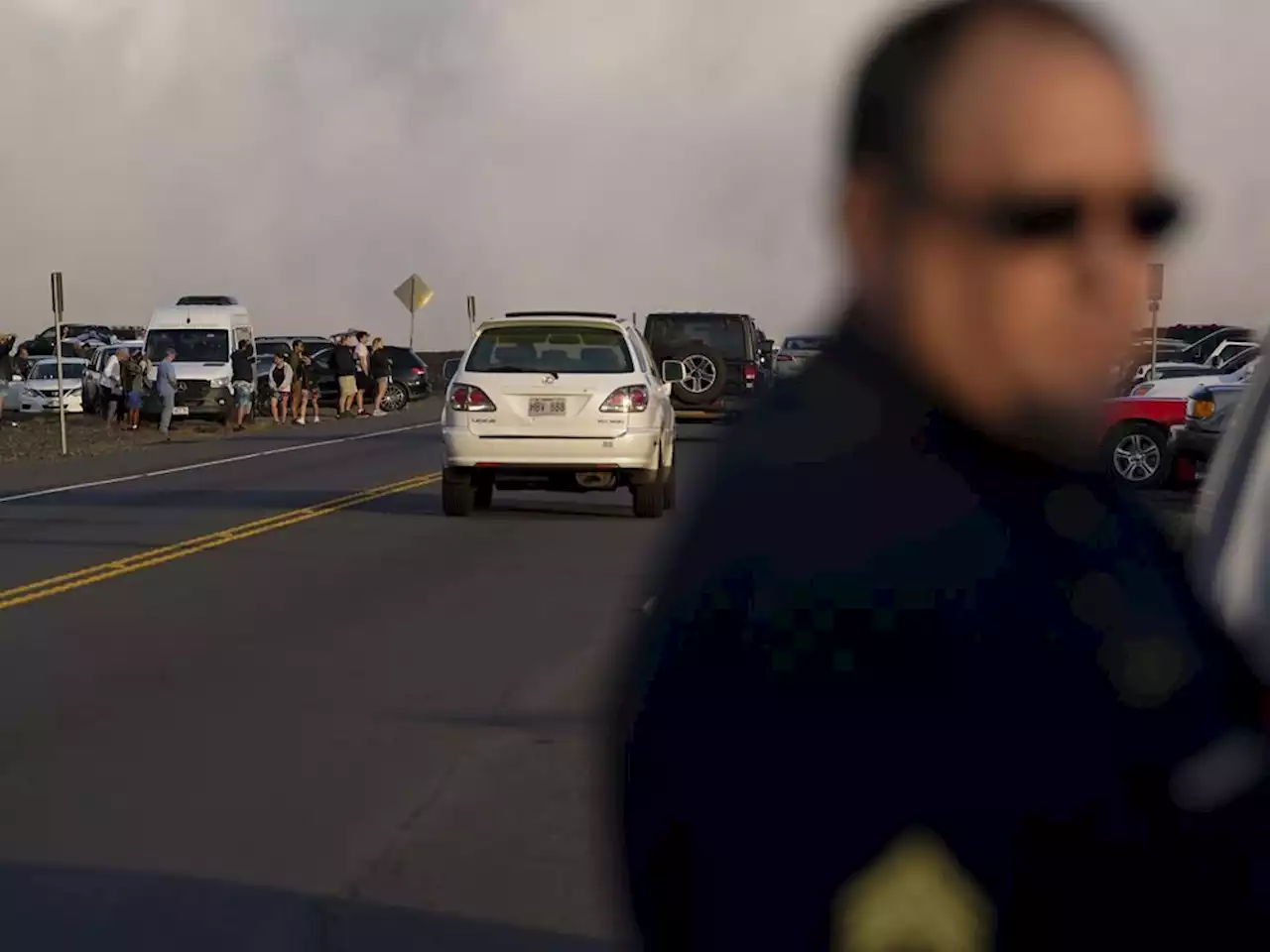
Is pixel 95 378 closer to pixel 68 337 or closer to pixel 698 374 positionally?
pixel 698 374

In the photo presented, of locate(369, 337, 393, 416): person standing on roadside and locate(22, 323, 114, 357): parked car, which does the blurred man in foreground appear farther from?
locate(22, 323, 114, 357): parked car

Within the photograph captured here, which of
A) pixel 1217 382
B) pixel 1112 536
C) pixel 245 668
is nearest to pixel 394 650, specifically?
pixel 245 668

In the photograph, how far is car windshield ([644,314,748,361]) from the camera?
35.0 meters

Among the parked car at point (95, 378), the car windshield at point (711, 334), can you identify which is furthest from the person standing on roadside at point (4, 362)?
the car windshield at point (711, 334)

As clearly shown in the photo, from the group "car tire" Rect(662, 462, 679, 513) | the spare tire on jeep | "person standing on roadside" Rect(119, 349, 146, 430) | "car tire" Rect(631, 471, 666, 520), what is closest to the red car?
"car tire" Rect(662, 462, 679, 513)

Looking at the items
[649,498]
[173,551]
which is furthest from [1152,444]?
[173,551]

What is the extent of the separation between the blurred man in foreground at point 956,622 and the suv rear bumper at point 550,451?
55.6 ft

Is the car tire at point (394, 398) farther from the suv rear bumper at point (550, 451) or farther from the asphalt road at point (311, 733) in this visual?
the asphalt road at point (311, 733)

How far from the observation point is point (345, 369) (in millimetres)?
43812

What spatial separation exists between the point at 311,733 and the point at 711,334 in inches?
1063

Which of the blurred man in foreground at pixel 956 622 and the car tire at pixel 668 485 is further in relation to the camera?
the car tire at pixel 668 485

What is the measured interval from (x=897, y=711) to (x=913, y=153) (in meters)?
0.36

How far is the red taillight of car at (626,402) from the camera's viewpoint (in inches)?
727

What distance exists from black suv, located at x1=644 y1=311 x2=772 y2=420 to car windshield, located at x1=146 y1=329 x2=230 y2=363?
35.4ft
